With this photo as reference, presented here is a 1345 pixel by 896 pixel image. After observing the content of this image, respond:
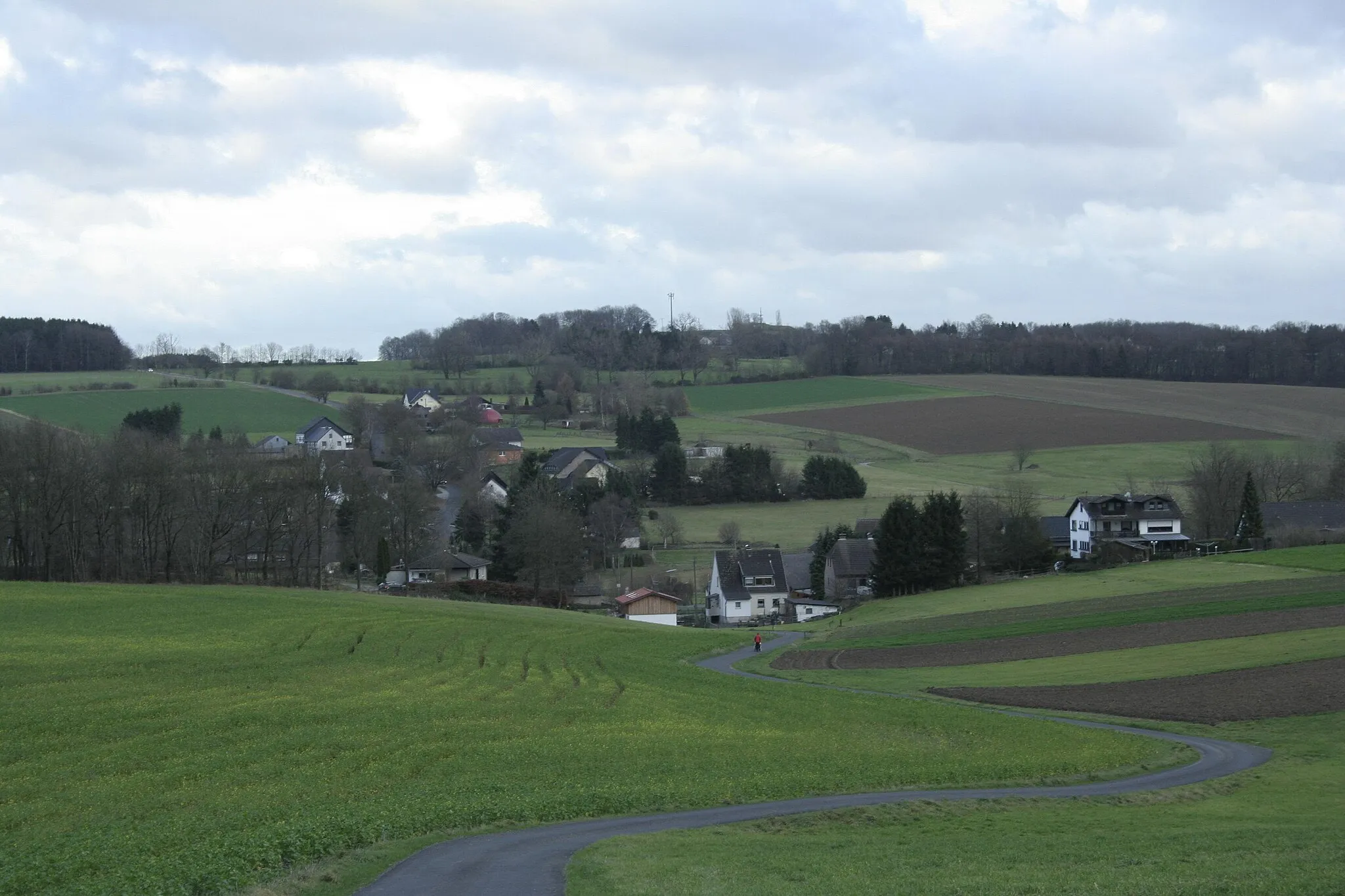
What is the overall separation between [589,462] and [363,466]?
2906 cm

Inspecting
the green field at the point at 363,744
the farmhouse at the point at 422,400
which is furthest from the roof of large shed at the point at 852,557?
the farmhouse at the point at 422,400

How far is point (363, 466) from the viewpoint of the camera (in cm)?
11725

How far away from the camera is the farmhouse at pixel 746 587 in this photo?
3782 inches

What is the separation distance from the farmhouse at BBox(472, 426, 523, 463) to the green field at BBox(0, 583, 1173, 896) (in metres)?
89.4

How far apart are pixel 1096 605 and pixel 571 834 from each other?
51.7m

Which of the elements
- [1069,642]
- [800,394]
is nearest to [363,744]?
[1069,642]

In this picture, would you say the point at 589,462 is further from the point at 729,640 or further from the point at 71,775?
the point at 71,775

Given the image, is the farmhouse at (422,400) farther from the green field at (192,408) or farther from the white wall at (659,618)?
the white wall at (659,618)

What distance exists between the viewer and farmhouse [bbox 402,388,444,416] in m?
170

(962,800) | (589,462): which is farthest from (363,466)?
(962,800)

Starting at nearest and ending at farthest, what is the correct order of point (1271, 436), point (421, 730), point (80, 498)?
point (421, 730) < point (80, 498) < point (1271, 436)

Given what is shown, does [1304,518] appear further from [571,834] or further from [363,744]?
[571,834]

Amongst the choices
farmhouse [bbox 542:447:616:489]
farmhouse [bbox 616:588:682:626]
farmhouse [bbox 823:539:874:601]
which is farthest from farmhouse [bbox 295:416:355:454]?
farmhouse [bbox 823:539:874:601]

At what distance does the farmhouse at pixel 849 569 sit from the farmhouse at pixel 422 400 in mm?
84027
